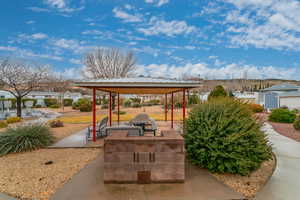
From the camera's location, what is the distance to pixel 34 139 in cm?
579

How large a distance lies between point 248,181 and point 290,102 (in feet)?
62.1

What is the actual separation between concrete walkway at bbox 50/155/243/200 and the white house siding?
62.9ft

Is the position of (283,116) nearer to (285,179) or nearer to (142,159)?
(285,179)

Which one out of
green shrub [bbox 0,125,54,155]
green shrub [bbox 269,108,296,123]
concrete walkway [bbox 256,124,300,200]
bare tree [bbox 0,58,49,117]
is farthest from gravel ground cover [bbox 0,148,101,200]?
green shrub [bbox 269,108,296,123]

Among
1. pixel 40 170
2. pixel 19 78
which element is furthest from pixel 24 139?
pixel 19 78

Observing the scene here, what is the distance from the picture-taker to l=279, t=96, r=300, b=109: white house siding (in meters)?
16.0

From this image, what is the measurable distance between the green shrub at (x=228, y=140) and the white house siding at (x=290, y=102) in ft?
58.5

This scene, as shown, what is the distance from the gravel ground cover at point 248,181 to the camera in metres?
3.00

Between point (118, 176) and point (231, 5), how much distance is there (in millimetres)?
13410

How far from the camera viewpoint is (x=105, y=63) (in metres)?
23.6

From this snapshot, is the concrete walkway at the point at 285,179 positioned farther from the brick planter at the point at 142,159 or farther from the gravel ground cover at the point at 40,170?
the gravel ground cover at the point at 40,170

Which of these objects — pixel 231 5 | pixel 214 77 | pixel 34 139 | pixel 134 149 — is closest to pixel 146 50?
pixel 231 5

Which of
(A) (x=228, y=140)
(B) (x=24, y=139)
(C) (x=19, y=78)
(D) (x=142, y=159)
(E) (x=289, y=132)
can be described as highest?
(C) (x=19, y=78)

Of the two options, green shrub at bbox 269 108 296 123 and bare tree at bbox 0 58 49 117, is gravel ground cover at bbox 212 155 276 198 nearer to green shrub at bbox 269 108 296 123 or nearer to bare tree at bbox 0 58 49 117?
green shrub at bbox 269 108 296 123
